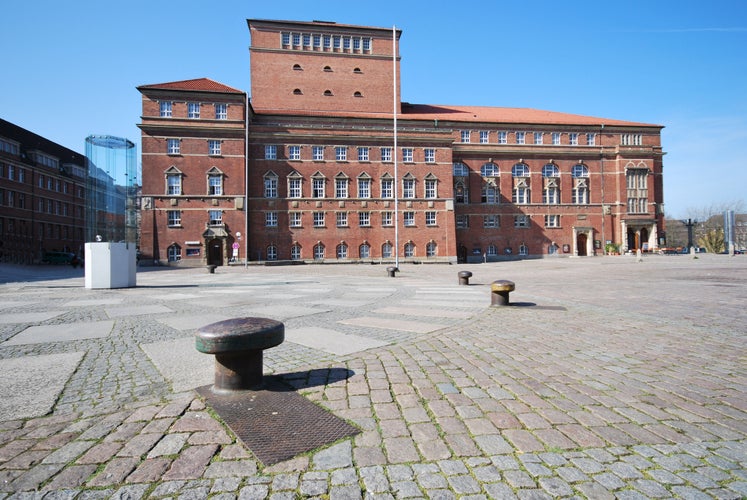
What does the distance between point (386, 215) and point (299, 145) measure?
40.1 ft

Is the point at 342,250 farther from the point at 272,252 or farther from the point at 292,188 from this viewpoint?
the point at 292,188

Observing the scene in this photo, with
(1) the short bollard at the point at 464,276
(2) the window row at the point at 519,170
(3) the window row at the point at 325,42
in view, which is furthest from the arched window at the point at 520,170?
(1) the short bollard at the point at 464,276

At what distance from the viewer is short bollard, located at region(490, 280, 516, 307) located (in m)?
8.27

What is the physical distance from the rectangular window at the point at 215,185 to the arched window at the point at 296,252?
9139 millimetres

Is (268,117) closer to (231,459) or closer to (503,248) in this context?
(503,248)

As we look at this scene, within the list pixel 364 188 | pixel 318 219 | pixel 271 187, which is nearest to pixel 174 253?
pixel 271 187

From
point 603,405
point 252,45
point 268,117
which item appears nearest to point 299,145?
point 268,117

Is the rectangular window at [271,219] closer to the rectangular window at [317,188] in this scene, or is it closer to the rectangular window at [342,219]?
the rectangular window at [317,188]

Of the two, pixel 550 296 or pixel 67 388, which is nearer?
pixel 67 388

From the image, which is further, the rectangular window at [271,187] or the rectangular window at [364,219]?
the rectangular window at [364,219]

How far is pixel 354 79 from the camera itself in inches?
1780

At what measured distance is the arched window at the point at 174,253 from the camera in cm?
3534

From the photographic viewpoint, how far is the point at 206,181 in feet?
119

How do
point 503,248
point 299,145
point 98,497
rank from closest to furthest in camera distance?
1. point 98,497
2. point 299,145
3. point 503,248
